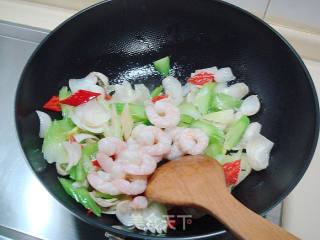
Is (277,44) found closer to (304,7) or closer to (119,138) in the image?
(304,7)

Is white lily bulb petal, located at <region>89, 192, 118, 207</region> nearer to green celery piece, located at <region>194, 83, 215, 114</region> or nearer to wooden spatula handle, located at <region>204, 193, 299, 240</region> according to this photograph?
wooden spatula handle, located at <region>204, 193, 299, 240</region>

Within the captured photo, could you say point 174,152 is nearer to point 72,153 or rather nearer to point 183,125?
point 183,125

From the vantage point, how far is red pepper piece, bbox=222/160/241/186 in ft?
2.61

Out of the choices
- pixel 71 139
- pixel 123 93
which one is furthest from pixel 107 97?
pixel 71 139

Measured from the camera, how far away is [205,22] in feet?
3.11

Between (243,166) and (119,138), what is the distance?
268 mm

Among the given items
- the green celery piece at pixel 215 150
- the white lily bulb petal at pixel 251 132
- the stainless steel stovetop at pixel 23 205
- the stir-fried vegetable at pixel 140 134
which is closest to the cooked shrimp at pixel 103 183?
the stir-fried vegetable at pixel 140 134

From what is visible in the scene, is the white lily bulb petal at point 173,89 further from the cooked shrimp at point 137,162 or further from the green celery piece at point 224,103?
the cooked shrimp at point 137,162

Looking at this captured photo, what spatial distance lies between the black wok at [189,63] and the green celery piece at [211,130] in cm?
10

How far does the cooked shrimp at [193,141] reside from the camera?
2.55 feet

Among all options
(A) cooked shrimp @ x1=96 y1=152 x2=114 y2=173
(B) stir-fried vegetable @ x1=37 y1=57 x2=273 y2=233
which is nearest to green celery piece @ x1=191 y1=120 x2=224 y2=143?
(B) stir-fried vegetable @ x1=37 y1=57 x2=273 y2=233

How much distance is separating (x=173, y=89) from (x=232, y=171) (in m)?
0.26

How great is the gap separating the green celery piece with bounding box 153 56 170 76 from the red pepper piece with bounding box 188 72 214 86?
82mm

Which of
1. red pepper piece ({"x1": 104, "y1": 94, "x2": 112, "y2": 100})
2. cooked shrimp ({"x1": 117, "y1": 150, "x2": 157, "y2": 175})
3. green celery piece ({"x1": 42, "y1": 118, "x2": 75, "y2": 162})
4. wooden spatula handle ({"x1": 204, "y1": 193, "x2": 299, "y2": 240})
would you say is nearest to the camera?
wooden spatula handle ({"x1": 204, "y1": 193, "x2": 299, "y2": 240})
